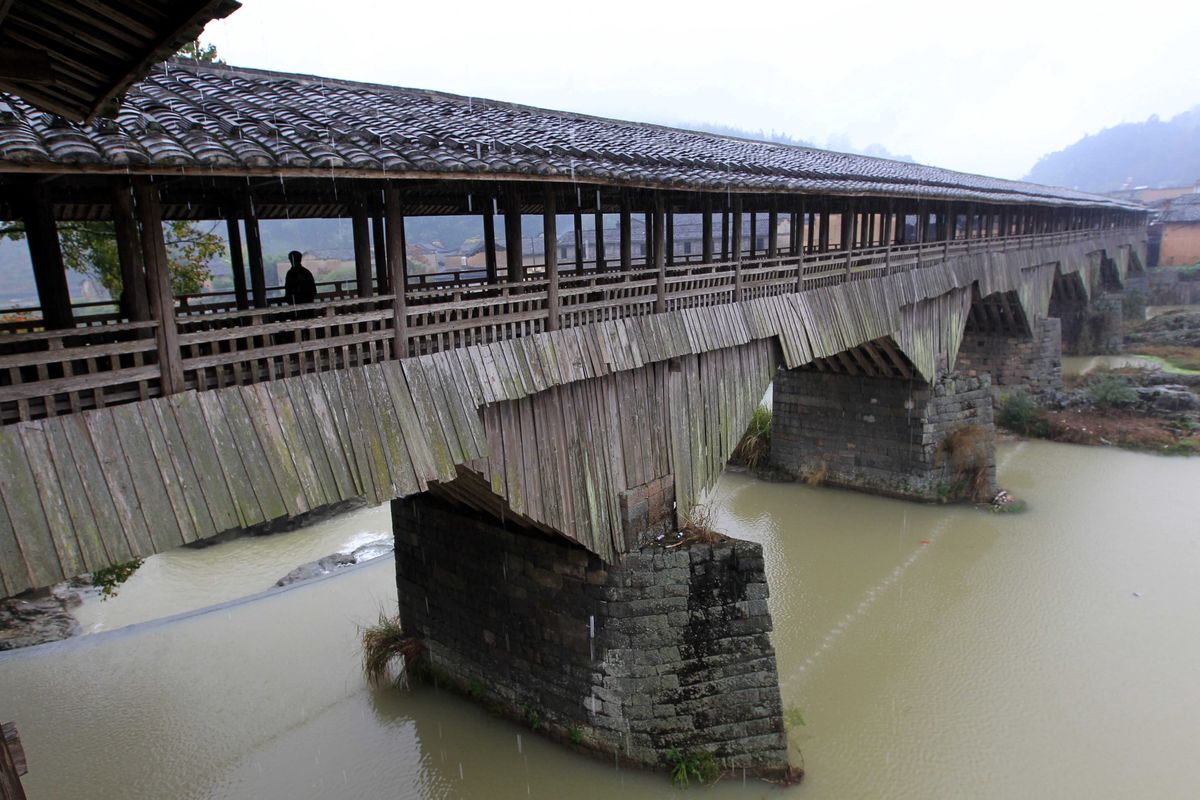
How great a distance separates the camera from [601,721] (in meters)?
8.02

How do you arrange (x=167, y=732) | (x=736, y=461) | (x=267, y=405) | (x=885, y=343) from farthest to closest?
1. (x=736, y=461)
2. (x=885, y=343)
3. (x=167, y=732)
4. (x=267, y=405)

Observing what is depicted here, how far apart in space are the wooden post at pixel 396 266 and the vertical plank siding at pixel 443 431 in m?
0.15

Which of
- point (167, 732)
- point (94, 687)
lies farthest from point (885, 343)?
point (94, 687)

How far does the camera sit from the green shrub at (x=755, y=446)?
1766 centimetres

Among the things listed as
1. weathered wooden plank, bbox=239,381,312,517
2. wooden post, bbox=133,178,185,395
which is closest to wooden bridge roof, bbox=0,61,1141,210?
wooden post, bbox=133,178,185,395

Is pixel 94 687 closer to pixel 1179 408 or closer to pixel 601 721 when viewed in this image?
pixel 601 721

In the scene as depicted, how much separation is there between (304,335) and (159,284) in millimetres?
2033

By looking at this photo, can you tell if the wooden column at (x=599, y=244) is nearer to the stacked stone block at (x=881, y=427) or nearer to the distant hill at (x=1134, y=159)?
the stacked stone block at (x=881, y=427)

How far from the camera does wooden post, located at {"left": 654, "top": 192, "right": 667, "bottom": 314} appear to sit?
7.95 m

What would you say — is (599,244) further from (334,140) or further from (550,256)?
(334,140)

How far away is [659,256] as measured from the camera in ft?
26.2

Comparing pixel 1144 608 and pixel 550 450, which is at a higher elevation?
pixel 550 450

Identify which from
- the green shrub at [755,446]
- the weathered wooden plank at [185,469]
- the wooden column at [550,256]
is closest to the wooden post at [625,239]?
the wooden column at [550,256]

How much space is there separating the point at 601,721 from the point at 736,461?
35.1 ft
